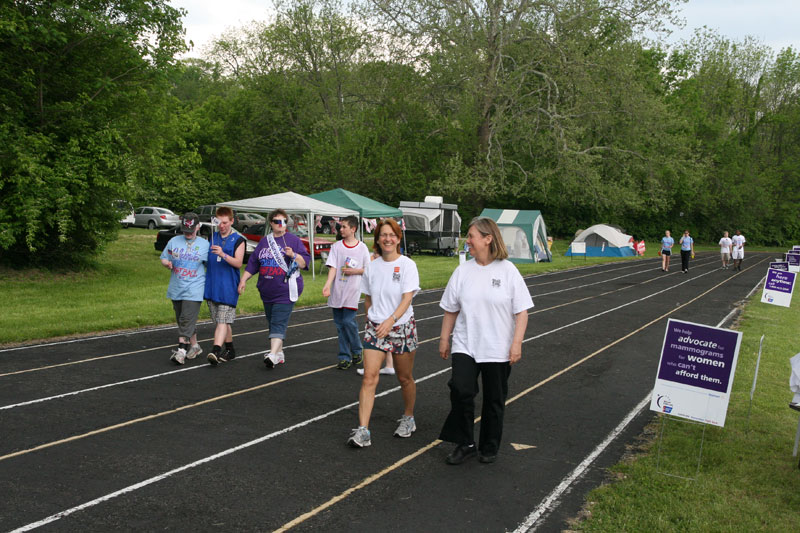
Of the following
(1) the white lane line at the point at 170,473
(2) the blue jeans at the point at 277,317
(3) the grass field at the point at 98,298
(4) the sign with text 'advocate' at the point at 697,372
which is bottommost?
(3) the grass field at the point at 98,298

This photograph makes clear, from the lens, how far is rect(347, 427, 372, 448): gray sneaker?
571cm

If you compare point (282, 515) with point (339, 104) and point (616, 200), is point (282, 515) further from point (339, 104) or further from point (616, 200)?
point (339, 104)

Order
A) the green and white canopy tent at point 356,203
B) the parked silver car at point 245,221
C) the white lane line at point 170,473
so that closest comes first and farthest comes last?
1. the white lane line at point 170,473
2. the green and white canopy tent at point 356,203
3. the parked silver car at point 245,221

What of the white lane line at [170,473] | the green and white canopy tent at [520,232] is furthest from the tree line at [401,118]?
the white lane line at [170,473]

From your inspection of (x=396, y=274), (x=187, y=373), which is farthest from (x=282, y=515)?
(x=187, y=373)

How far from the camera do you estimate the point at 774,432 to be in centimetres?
650

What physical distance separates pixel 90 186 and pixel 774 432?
674 inches

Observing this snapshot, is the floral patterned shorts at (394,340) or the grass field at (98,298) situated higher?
the floral patterned shorts at (394,340)

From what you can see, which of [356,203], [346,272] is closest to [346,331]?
[346,272]

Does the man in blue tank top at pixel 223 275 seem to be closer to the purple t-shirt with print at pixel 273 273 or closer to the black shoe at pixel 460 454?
the purple t-shirt with print at pixel 273 273

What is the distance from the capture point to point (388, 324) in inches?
226

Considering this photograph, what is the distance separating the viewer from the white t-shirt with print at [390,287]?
593 cm

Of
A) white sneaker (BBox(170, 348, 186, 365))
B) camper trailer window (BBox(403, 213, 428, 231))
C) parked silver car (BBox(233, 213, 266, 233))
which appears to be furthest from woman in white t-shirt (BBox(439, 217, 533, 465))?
parked silver car (BBox(233, 213, 266, 233))

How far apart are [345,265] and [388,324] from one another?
2.87 metres
